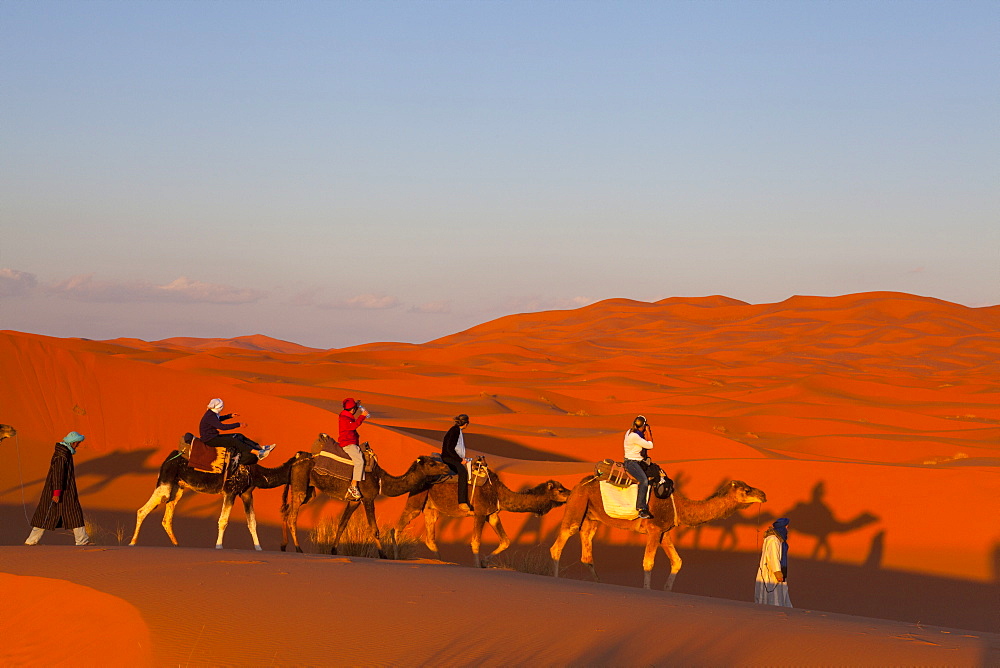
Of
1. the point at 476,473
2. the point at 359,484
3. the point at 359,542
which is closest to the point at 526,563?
the point at 476,473

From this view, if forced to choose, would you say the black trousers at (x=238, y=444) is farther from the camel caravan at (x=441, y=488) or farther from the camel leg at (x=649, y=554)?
the camel leg at (x=649, y=554)

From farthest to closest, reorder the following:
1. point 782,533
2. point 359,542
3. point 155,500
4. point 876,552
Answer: point 876,552 < point 359,542 < point 155,500 < point 782,533

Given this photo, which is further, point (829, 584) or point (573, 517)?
point (829, 584)

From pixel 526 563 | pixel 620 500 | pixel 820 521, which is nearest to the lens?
pixel 620 500

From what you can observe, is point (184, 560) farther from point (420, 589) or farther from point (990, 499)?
point (990, 499)

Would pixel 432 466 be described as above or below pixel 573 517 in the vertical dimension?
above

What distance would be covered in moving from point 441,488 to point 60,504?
18.3ft

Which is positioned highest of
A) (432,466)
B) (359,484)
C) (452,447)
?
(452,447)

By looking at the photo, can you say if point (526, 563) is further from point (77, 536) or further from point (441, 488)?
point (77, 536)

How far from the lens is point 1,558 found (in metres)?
11.3

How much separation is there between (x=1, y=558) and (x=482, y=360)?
75.6 m

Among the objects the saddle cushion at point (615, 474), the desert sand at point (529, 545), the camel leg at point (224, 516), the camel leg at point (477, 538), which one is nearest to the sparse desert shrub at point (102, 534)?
the desert sand at point (529, 545)

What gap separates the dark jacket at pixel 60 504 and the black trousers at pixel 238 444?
6.59 ft

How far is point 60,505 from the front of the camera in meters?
14.3
